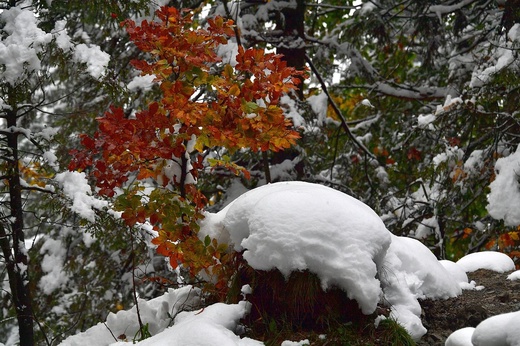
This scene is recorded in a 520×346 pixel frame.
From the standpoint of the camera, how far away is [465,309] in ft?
12.9

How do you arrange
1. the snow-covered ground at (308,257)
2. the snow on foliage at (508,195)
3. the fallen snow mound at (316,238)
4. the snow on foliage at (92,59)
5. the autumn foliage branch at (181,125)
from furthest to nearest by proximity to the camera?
1. the snow on foliage at (508,195)
2. the snow on foliage at (92,59)
3. the autumn foliage branch at (181,125)
4. the fallen snow mound at (316,238)
5. the snow-covered ground at (308,257)

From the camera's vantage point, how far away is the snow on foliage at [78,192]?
4.98 m

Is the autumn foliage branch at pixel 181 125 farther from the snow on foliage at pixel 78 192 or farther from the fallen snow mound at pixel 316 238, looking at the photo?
the snow on foliage at pixel 78 192

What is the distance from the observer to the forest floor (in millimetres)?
3816

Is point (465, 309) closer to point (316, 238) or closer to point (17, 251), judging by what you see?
point (316, 238)

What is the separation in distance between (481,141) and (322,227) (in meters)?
4.58

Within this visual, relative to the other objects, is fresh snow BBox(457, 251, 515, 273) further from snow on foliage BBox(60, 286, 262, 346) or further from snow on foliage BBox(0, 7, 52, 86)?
snow on foliage BBox(0, 7, 52, 86)

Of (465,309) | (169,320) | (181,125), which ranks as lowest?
(465,309)

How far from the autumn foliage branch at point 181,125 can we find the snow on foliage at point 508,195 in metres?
3.05

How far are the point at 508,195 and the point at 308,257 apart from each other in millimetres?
3444

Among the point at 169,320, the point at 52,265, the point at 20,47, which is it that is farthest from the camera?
the point at 52,265

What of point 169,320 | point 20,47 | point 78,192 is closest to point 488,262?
point 169,320

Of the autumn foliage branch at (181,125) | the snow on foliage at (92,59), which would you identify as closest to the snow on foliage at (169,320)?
the autumn foliage branch at (181,125)

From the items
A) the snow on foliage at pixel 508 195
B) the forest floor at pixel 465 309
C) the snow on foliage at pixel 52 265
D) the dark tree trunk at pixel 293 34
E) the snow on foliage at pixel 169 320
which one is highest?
the dark tree trunk at pixel 293 34
